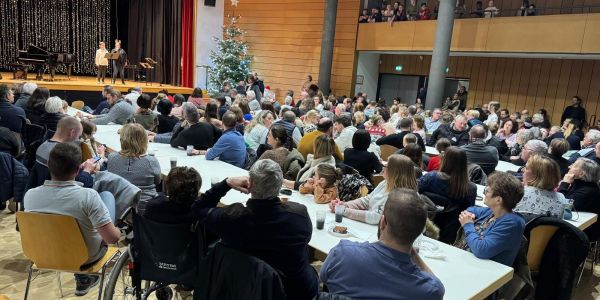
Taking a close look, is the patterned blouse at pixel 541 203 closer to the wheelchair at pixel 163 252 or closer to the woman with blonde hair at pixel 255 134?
the wheelchair at pixel 163 252

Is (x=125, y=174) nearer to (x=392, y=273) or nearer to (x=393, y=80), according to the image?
(x=392, y=273)

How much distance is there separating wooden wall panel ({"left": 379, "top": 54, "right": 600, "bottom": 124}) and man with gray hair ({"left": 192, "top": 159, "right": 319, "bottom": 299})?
12.6 metres

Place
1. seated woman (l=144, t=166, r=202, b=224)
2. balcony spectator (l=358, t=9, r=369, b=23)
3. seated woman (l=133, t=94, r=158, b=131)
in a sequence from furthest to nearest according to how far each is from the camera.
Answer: balcony spectator (l=358, t=9, r=369, b=23) → seated woman (l=133, t=94, r=158, b=131) → seated woman (l=144, t=166, r=202, b=224)

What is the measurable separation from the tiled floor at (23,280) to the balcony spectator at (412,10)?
10348 millimetres

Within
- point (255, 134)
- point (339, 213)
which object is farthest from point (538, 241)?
point (255, 134)

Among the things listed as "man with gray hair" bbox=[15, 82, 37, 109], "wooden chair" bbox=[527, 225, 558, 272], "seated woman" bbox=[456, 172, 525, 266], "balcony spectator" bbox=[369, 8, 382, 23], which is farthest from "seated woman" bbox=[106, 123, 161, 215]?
"balcony spectator" bbox=[369, 8, 382, 23]

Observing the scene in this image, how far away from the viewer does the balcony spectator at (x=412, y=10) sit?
13.4 meters

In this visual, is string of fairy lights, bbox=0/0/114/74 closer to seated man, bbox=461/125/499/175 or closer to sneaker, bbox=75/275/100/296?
sneaker, bbox=75/275/100/296

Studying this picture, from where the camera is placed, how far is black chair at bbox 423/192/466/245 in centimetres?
340

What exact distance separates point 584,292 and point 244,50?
42.1 feet

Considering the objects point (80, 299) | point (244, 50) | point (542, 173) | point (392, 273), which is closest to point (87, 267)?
point (80, 299)

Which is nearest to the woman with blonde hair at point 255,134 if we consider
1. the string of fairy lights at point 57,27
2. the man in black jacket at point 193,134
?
the man in black jacket at point 193,134

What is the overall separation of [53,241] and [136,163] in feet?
3.31

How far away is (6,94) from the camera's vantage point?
18.4 feet
